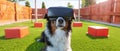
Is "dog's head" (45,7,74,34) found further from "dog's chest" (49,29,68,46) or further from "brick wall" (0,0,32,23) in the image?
"brick wall" (0,0,32,23)

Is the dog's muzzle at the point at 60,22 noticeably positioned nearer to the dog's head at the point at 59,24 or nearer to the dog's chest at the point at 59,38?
the dog's head at the point at 59,24

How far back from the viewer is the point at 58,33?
315cm

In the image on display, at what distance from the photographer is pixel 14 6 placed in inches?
840

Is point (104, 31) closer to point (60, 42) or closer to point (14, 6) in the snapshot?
point (60, 42)

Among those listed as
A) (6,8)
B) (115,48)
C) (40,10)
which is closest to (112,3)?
(6,8)

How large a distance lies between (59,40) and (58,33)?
0.54 ft

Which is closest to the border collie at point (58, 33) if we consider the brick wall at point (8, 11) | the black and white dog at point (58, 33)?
the black and white dog at point (58, 33)

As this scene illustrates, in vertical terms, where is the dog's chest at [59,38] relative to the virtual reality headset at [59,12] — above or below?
below

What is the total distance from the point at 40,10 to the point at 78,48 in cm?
3587

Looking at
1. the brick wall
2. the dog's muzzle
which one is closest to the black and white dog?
the dog's muzzle

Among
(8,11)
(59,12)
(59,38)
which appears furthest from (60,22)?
(8,11)

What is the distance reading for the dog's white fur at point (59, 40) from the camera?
10.4ft

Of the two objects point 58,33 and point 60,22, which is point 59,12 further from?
point 58,33

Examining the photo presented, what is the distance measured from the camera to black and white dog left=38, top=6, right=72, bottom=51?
9.72 ft
